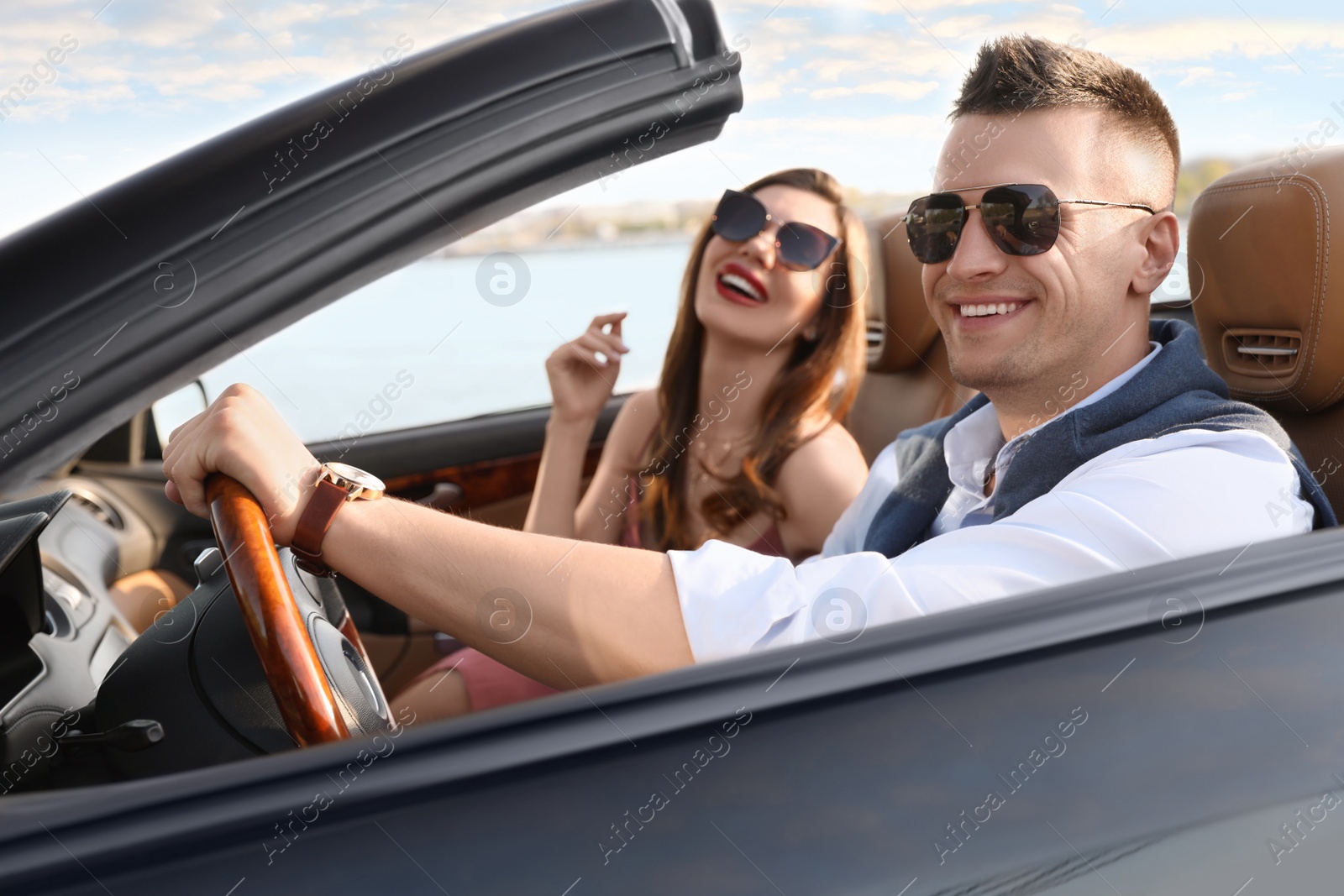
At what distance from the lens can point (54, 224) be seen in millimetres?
854

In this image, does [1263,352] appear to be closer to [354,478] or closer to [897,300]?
[897,300]

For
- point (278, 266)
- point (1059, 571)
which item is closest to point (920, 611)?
point (1059, 571)

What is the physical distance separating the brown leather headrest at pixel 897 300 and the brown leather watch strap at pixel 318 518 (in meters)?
1.97

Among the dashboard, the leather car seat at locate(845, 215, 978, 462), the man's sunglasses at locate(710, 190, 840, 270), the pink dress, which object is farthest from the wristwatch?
the leather car seat at locate(845, 215, 978, 462)

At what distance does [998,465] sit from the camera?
1.77 meters

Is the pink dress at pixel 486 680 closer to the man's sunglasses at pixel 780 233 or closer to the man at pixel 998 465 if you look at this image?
the man at pixel 998 465

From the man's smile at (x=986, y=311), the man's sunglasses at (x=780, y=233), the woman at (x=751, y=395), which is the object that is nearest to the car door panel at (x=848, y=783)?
the man's smile at (x=986, y=311)

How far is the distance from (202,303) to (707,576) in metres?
0.61

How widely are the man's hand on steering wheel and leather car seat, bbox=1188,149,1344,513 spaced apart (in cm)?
153

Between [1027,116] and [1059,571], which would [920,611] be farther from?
[1027,116]

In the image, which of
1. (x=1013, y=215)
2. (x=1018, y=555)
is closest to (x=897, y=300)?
(x=1013, y=215)

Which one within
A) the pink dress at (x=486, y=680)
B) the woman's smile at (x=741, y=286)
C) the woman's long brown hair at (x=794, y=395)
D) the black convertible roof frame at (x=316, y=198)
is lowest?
the pink dress at (x=486, y=680)

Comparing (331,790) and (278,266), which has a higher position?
(278,266)

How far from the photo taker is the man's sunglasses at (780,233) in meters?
2.42
